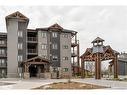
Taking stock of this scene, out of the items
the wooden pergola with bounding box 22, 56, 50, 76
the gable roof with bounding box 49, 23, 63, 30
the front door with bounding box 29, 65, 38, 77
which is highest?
the gable roof with bounding box 49, 23, 63, 30

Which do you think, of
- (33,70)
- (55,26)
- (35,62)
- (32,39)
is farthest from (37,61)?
(55,26)

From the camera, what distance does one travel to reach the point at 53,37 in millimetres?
50812

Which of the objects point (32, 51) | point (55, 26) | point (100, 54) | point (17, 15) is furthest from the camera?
point (55, 26)

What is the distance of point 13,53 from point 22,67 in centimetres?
274

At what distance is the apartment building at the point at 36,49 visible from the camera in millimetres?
47125

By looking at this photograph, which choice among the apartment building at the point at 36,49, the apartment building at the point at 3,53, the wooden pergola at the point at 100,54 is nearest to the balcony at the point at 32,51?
the apartment building at the point at 36,49

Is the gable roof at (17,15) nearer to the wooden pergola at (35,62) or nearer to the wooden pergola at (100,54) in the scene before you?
the wooden pergola at (35,62)

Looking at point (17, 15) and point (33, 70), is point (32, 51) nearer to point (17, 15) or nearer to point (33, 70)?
point (33, 70)

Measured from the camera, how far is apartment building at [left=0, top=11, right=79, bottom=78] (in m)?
47.1

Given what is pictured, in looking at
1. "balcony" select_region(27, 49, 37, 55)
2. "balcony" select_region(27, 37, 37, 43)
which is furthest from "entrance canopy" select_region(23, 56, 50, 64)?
"balcony" select_region(27, 37, 37, 43)

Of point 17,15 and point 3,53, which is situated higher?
point 17,15

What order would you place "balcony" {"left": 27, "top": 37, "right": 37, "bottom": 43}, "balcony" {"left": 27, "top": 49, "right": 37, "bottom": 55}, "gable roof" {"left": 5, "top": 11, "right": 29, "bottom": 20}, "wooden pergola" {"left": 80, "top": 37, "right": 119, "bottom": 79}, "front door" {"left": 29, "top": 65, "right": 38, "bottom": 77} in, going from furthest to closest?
"balcony" {"left": 27, "top": 37, "right": 37, "bottom": 43} → "balcony" {"left": 27, "top": 49, "right": 37, "bottom": 55} → "front door" {"left": 29, "top": 65, "right": 38, "bottom": 77} → "gable roof" {"left": 5, "top": 11, "right": 29, "bottom": 20} → "wooden pergola" {"left": 80, "top": 37, "right": 119, "bottom": 79}

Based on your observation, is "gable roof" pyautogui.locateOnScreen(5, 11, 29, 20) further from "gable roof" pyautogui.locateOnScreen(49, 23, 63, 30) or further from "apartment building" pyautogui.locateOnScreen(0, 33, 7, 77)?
"gable roof" pyautogui.locateOnScreen(49, 23, 63, 30)

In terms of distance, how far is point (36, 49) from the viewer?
50.3 meters
